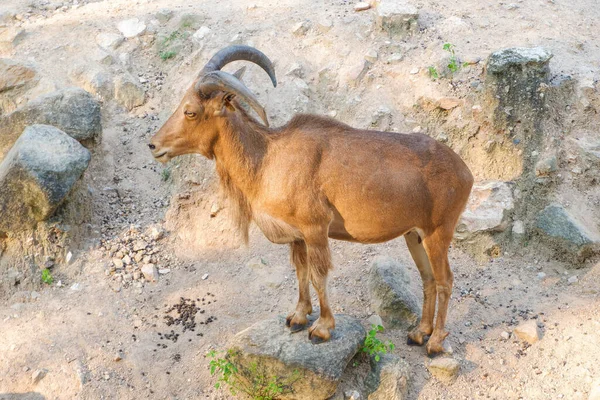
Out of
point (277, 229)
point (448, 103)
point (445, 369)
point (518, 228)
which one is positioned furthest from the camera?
point (448, 103)

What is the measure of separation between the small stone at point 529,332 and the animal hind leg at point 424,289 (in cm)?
126

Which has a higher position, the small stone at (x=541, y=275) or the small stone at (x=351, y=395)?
the small stone at (x=351, y=395)

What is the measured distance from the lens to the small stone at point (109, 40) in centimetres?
1452

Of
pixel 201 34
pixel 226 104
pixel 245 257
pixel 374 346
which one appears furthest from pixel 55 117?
pixel 374 346

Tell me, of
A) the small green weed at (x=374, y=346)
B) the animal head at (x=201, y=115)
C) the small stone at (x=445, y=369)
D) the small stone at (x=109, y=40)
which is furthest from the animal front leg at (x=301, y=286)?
the small stone at (x=109, y=40)

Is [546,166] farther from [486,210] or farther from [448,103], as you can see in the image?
[448,103]

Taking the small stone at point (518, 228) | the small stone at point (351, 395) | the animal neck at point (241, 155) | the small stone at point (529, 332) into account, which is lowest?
the small stone at point (351, 395)

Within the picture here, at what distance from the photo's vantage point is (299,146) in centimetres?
829

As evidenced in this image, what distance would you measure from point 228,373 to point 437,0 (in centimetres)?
992

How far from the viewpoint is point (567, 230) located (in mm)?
10727

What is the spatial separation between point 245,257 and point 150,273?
1585mm

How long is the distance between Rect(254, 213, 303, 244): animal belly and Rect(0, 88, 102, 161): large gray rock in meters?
5.23

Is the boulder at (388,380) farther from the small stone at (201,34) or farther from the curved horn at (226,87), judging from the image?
the small stone at (201,34)

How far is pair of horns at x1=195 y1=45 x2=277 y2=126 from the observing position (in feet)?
24.3
